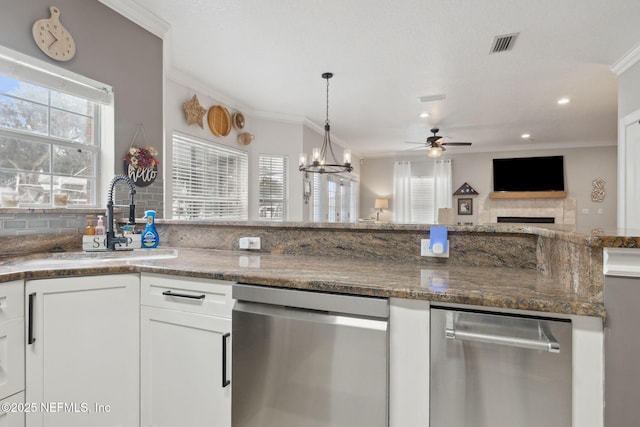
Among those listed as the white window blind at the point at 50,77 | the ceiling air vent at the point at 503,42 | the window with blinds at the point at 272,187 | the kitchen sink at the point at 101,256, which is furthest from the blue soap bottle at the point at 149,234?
the ceiling air vent at the point at 503,42

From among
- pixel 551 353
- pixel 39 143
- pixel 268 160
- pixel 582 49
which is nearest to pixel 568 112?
pixel 582 49

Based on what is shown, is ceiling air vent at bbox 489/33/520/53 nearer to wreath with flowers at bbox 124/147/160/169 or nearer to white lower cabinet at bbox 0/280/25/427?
wreath with flowers at bbox 124/147/160/169

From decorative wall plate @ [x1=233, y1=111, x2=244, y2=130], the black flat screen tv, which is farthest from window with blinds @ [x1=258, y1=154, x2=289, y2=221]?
the black flat screen tv

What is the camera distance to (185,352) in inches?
53.2

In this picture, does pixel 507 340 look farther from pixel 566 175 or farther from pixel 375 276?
pixel 566 175

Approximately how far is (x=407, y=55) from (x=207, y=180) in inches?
110

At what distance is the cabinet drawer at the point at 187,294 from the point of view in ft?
4.24

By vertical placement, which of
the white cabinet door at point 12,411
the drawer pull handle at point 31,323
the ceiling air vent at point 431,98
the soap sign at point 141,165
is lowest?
the white cabinet door at point 12,411

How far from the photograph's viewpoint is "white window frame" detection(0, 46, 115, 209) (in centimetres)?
186

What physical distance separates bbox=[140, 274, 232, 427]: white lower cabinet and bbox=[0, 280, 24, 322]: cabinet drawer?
0.41 meters

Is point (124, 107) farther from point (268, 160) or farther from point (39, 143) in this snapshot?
point (268, 160)

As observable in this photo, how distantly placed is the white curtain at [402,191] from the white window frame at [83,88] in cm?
698

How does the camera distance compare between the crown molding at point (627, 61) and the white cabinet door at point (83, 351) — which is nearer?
the white cabinet door at point (83, 351)

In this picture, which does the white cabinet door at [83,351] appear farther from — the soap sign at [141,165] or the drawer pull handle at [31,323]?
the soap sign at [141,165]
